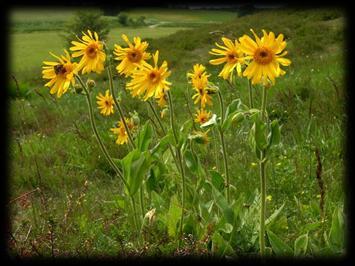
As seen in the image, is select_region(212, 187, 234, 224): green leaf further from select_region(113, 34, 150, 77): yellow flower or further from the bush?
the bush

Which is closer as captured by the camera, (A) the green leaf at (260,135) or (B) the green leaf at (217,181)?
(A) the green leaf at (260,135)

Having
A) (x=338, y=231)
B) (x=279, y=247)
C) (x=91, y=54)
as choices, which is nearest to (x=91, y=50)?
(x=91, y=54)

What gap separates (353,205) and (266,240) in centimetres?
48

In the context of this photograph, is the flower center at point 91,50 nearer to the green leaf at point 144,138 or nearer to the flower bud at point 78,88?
the flower bud at point 78,88

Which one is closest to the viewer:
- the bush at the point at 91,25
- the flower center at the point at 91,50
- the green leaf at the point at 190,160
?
the flower center at the point at 91,50

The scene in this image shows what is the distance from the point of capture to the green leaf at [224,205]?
7.67 ft

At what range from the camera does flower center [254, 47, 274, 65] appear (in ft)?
6.66

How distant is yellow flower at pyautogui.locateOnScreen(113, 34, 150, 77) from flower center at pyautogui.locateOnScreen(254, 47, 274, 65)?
0.59 metres

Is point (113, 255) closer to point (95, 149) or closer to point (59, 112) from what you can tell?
point (95, 149)

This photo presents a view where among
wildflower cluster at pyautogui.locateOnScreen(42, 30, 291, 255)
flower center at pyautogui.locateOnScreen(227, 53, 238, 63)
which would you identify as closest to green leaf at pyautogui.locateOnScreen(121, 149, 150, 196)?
wildflower cluster at pyautogui.locateOnScreen(42, 30, 291, 255)

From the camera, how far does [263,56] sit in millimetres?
2037

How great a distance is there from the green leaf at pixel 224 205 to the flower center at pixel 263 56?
639 millimetres

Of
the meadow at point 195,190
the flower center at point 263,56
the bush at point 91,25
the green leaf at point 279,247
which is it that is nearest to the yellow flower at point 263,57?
the flower center at point 263,56

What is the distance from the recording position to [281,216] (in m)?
2.71
